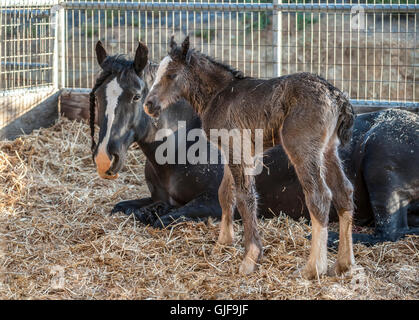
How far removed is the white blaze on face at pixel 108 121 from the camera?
15.1 feet

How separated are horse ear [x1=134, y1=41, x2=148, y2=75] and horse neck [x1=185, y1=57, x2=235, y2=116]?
2.25 ft

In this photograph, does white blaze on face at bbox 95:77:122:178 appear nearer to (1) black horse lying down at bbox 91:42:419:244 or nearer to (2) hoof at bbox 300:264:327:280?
(1) black horse lying down at bbox 91:42:419:244

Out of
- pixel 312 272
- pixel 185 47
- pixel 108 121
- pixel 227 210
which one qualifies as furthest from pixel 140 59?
pixel 312 272

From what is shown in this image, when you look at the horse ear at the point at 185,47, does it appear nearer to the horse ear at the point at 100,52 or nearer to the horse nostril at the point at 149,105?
the horse nostril at the point at 149,105

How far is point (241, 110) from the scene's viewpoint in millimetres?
4043

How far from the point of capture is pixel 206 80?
4.27 metres

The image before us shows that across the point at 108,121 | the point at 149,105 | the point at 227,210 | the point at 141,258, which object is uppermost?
the point at 149,105

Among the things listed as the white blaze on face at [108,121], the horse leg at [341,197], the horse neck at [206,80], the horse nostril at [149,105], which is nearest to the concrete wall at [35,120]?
the white blaze on face at [108,121]

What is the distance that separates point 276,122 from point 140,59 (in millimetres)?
1447

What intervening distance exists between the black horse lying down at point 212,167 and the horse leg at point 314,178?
932 millimetres

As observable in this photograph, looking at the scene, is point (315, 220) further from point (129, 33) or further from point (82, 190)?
point (129, 33)

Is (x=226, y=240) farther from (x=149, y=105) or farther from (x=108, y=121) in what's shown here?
(x=108, y=121)

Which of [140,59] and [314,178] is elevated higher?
[140,59]

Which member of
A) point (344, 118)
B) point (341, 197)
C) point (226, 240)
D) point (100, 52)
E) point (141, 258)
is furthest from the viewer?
point (100, 52)
